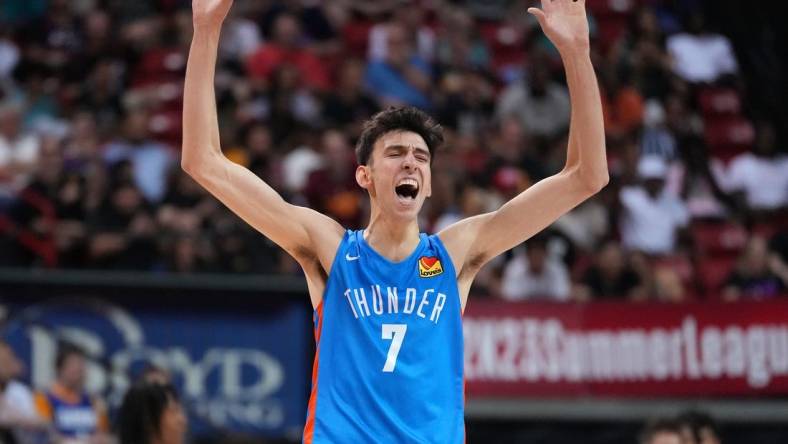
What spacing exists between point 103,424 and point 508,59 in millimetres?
8973

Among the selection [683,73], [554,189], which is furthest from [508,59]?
[554,189]

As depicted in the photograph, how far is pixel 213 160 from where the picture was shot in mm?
5387

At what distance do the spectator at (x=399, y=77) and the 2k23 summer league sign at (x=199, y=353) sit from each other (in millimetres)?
4708

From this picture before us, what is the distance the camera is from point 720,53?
62.3 ft

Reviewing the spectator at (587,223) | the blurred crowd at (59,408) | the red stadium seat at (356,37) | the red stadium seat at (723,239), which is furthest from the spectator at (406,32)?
the blurred crowd at (59,408)

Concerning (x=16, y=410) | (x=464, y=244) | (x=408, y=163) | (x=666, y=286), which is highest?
(x=666, y=286)

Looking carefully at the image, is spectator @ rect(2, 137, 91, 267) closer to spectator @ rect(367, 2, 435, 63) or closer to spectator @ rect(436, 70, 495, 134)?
spectator @ rect(436, 70, 495, 134)

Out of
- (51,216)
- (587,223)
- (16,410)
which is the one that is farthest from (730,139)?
(16,410)

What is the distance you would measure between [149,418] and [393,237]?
152 cm

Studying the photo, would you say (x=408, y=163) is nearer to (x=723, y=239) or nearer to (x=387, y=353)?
(x=387, y=353)

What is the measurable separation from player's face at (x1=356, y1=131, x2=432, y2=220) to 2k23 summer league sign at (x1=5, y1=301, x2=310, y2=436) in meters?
7.15

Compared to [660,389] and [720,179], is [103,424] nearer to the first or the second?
[660,389]

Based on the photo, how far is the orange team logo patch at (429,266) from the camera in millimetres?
5457

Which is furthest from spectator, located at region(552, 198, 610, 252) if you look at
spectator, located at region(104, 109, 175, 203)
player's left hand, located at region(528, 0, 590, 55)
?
player's left hand, located at region(528, 0, 590, 55)
